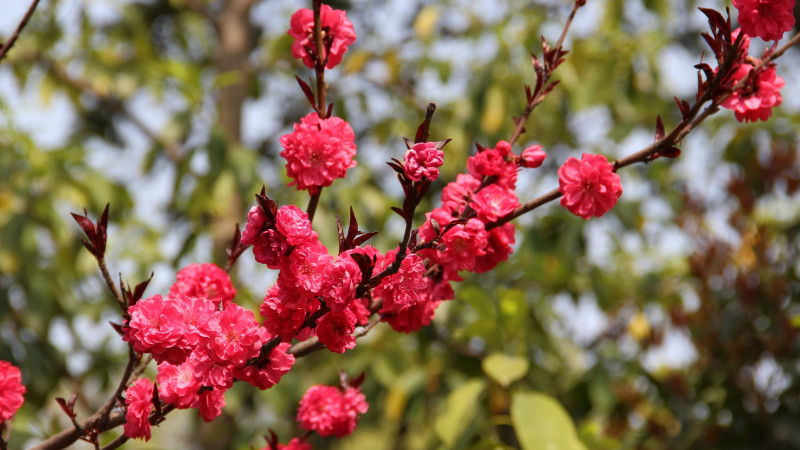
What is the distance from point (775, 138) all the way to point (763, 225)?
0.40m

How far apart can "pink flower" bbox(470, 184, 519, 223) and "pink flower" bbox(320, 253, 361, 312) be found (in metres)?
0.24

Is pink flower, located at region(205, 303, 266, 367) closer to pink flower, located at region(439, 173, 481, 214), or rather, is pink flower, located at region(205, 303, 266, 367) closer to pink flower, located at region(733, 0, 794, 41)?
pink flower, located at region(439, 173, 481, 214)

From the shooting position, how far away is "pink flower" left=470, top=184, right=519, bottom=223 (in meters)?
1.03

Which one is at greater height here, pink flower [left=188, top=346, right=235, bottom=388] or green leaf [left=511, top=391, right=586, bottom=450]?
pink flower [left=188, top=346, right=235, bottom=388]

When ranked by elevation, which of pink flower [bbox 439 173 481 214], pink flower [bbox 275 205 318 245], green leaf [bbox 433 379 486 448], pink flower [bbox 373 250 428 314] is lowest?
green leaf [bbox 433 379 486 448]

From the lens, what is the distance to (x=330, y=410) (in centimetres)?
124

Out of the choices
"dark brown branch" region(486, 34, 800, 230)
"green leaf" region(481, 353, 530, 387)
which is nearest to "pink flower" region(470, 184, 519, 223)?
"dark brown branch" region(486, 34, 800, 230)

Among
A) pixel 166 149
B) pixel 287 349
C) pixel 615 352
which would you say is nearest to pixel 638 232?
pixel 615 352

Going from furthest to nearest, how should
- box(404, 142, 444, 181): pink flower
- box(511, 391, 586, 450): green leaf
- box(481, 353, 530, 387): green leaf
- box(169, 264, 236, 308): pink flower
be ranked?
1. box(481, 353, 530, 387): green leaf
2. box(511, 391, 586, 450): green leaf
3. box(169, 264, 236, 308): pink flower
4. box(404, 142, 444, 181): pink flower

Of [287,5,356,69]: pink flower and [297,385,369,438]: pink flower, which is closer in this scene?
[287,5,356,69]: pink flower

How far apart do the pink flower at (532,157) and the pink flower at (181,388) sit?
58 centimetres

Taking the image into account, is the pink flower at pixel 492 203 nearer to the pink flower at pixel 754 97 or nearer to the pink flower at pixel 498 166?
the pink flower at pixel 498 166

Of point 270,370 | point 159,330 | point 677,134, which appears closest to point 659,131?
point 677,134

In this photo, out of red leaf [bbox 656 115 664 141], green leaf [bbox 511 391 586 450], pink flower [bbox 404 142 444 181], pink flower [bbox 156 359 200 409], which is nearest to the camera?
pink flower [bbox 404 142 444 181]
